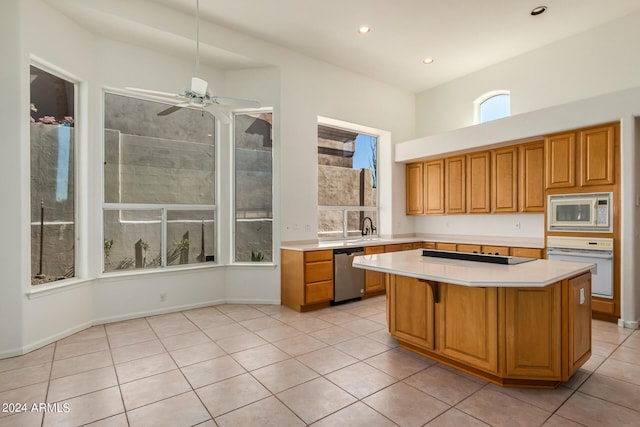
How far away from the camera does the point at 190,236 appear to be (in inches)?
186

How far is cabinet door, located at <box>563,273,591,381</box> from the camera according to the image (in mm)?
2393

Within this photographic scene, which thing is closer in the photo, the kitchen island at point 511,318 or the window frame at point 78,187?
the kitchen island at point 511,318

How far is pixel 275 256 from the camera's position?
4.82m

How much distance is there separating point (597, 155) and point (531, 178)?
2.91 feet

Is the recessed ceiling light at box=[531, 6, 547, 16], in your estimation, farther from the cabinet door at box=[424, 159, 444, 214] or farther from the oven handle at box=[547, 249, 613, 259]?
the oven handle at box=[547, 249, 613, 259]

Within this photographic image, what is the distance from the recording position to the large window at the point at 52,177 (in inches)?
135

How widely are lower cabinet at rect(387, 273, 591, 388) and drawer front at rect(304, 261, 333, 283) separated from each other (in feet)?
6.69

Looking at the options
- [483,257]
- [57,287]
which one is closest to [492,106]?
[483,257]

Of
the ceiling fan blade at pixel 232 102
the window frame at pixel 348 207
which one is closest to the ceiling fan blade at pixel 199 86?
the ceiling fan blade at pixel 232 102

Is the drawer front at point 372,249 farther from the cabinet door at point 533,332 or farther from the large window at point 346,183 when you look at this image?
the cabinet door at point 533,332

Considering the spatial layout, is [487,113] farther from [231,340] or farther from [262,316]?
[231,340]

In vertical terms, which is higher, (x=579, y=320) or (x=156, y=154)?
(x=156, y=154)

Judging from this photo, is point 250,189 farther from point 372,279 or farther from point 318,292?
point 372,279

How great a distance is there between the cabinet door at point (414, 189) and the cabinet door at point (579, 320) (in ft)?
12.0
